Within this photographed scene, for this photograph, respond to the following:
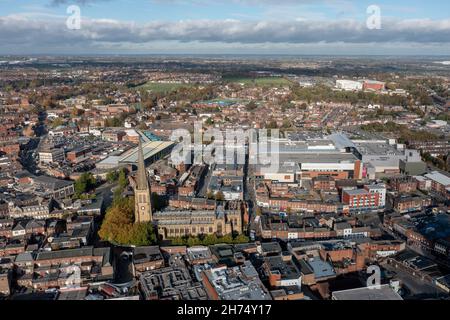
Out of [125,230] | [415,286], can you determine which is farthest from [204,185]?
[415,286]

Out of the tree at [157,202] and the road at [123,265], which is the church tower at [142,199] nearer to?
the road at [123,265]

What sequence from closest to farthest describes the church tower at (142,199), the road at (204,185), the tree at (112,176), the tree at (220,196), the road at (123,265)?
the road at (123,265) → the church tower at (142,199) → the tree at (220,196) → the road at (204,185) → the tree at (112,176)

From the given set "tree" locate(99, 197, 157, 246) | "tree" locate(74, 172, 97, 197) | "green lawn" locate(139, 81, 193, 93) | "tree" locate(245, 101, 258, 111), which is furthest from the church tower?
"green lawn" locate(139, 81, 193, 93)

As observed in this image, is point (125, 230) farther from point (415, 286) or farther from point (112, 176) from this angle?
point (415, 286)

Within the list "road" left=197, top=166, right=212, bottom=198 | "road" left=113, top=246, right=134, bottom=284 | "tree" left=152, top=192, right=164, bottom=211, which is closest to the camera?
"road" left=113, top=246, right=134, bottom=284

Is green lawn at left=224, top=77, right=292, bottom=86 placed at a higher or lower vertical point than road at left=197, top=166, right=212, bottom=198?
higher

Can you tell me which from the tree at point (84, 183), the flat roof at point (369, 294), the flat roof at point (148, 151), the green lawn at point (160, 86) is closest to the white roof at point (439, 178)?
the flat roof at point (369, 294)

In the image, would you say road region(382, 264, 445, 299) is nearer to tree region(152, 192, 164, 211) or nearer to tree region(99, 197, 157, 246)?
tree region(99, 197, 157, 246)

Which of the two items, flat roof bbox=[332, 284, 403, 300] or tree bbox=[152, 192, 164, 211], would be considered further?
tree bbox=[152, 192, 164, 211]

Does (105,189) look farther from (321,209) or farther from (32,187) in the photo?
(321,209)

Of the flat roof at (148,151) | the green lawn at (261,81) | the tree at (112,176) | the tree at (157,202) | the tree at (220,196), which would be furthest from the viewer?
the green lawn at (261,81)

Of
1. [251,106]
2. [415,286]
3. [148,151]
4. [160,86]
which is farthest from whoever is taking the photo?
[160,86]
